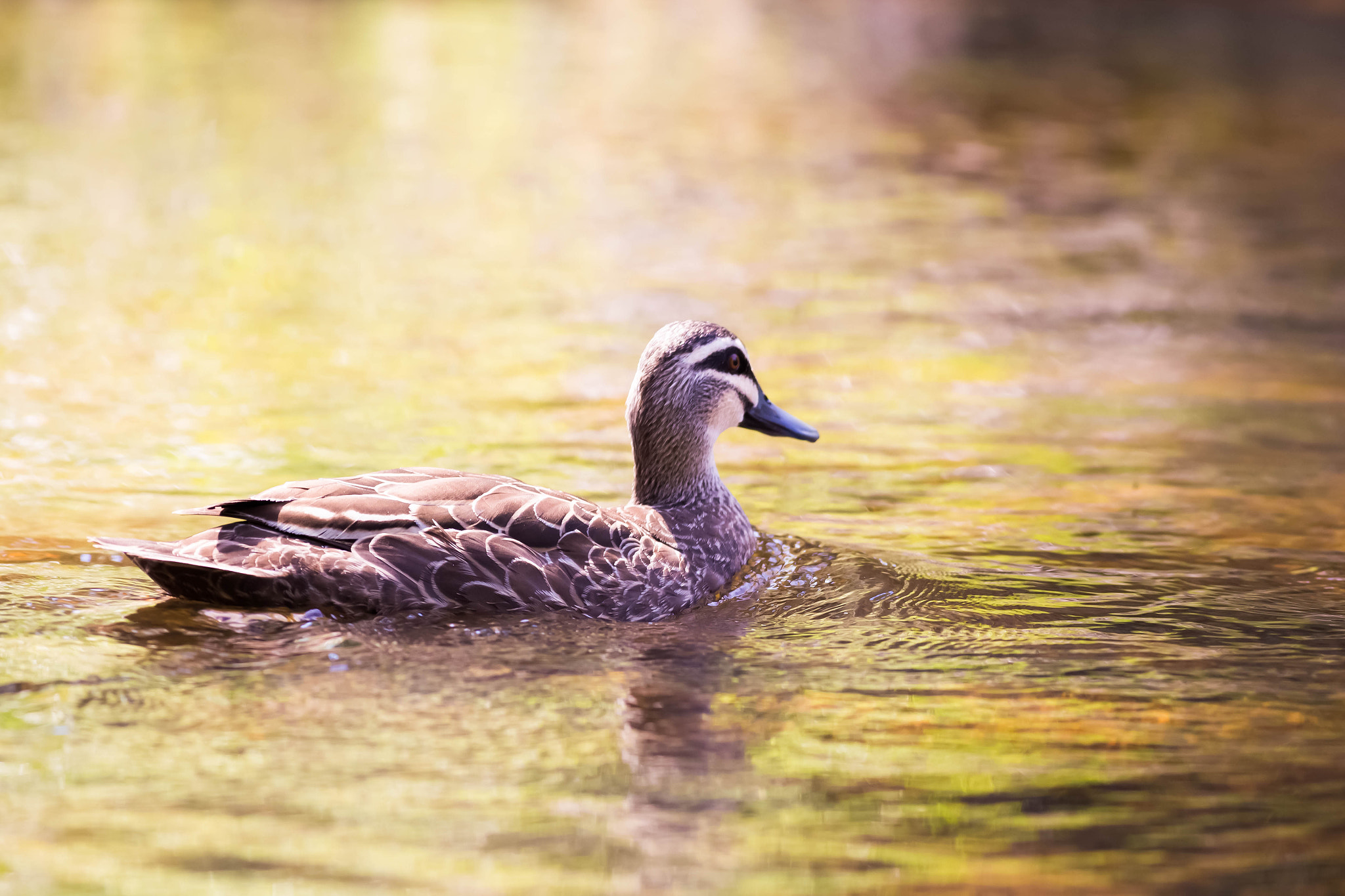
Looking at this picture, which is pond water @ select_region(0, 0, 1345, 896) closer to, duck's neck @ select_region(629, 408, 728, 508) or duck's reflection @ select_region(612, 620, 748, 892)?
duck's reflection @ select_region(612, 620, 748, 892)

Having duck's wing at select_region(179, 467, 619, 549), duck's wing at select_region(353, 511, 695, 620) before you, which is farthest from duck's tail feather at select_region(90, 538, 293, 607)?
duck's wing at select_region(353, 511, 695, 620)

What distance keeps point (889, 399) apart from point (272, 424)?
4524 millimetres

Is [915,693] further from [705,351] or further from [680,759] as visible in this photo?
[705,351]

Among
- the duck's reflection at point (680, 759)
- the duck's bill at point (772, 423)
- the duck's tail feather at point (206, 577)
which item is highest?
the duck's bill at point (772, 423)

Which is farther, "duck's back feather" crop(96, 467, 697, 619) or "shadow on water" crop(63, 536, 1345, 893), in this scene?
"duck's back feather" crop(96, 467, 697, 619)

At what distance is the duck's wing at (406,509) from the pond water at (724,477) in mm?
410

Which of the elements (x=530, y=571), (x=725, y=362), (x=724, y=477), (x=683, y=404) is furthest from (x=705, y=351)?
(x=724, y=477)

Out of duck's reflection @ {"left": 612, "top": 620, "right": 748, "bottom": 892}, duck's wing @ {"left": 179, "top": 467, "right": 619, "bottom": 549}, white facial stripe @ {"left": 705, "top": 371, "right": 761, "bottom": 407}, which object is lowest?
duck's reflection @ {"left": 612, "top": 620, "right": 748, "bottom": 892}

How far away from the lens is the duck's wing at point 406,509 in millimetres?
7324

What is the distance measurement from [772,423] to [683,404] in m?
0.70

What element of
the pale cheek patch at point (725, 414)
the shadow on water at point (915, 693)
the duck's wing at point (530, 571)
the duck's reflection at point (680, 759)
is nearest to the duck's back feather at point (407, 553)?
the duck's wing at point (530, 571)

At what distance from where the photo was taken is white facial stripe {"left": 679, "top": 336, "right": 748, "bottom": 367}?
8391 millimetres

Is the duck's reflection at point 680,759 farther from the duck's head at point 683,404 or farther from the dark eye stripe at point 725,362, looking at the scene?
the dark eye stripe at point 725,362

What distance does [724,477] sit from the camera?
35.0 ft
